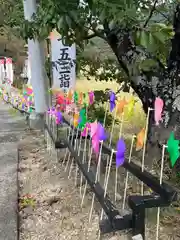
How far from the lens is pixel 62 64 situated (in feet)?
15.2

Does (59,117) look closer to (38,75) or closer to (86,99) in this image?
(86,99)

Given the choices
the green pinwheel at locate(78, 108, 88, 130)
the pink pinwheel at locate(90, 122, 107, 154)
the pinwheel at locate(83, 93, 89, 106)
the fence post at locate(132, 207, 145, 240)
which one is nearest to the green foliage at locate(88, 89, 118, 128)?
the pinwheel at locate(83, 93, 89, 106)

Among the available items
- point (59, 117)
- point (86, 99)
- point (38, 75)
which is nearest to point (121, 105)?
point (86, 99)

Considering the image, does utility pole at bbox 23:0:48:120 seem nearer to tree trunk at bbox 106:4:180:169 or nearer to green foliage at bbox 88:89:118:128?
green foliage at bbox 88:89:118:128

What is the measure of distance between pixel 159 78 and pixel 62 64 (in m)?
2.02

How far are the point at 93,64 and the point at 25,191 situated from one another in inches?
83.4

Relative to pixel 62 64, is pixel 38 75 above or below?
Answer: below

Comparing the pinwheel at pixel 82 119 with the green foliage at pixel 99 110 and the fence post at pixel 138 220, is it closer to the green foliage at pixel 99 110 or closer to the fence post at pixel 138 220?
the green foliage at pixel 99 110

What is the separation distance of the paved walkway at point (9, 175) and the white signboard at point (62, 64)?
121 cm

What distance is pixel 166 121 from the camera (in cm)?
292

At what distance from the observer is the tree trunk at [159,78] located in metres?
2.87

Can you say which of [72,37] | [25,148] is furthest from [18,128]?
[72,37]

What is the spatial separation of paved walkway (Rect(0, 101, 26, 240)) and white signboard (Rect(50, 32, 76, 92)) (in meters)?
1.21

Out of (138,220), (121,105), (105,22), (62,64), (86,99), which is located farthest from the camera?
(62,64)
